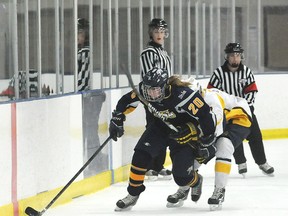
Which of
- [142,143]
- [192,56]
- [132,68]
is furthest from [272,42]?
[142,143]

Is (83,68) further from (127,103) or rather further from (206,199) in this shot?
(127,103)

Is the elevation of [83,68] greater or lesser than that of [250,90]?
greater

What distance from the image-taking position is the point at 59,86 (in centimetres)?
784

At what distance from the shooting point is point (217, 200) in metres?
6.93

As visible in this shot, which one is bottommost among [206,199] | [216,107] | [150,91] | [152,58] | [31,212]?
[206,199]

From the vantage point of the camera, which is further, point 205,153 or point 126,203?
point 126,203

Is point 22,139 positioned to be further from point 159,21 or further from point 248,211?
point 159,21

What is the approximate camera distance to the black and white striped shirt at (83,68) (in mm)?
8430

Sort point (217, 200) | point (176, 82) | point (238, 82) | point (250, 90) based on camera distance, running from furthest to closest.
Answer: point (238, 82)
point (250, 90)
point (217, 200)
point (176, 82)

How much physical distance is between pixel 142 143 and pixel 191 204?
2.35 feet

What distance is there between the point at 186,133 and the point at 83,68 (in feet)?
6.58

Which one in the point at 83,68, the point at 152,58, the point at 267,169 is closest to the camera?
the point at 152,58

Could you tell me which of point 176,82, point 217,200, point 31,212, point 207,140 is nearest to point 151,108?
point 176,82

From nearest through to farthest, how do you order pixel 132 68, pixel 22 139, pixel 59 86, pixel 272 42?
pixel 22 139
pixel 59 86
pixel 132 68
pixel 272 42
